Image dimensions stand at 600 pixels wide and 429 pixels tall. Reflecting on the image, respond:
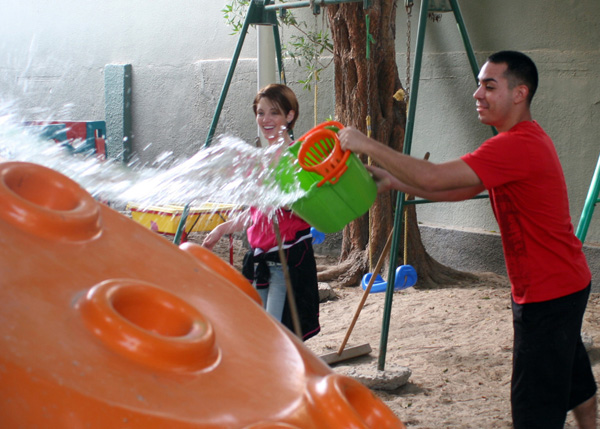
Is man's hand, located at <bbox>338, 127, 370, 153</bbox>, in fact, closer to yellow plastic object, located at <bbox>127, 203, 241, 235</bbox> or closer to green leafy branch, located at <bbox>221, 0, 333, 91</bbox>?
yellow plastic object, located at <bbox>127, 203, 241, 235</bbox>

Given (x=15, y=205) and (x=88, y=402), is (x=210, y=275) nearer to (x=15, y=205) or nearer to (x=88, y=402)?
(x=15, y=205)

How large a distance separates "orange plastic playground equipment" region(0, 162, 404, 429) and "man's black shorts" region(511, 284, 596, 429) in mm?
1244

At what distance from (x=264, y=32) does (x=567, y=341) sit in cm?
329

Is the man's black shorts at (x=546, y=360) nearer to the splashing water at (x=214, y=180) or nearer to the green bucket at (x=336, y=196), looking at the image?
the green bucket at (x=336, y=196)

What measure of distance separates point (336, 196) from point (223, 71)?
6.05 metres

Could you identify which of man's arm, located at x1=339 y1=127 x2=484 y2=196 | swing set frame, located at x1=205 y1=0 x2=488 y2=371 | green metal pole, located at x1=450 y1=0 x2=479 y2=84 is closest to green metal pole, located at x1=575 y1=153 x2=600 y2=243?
swing set frame, located at x1=205 y1=0 x2=488 y2=371

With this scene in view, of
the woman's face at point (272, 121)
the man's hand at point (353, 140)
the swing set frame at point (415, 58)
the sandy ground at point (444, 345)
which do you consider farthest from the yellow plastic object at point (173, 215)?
the man's hand at point (353, 140)

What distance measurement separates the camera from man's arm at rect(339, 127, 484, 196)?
238 cm

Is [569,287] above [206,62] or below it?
below

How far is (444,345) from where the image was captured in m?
4.57

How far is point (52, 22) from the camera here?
10.9 metres

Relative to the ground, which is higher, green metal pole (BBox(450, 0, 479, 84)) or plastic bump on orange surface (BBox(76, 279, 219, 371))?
green metal pole (BBox(450, 0, 479, 84))

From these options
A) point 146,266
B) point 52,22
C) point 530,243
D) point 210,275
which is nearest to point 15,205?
point 146,266

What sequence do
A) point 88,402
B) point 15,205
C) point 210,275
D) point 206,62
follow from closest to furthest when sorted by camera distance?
point 88,402
point 15,205
point 210,275
point 206,62
